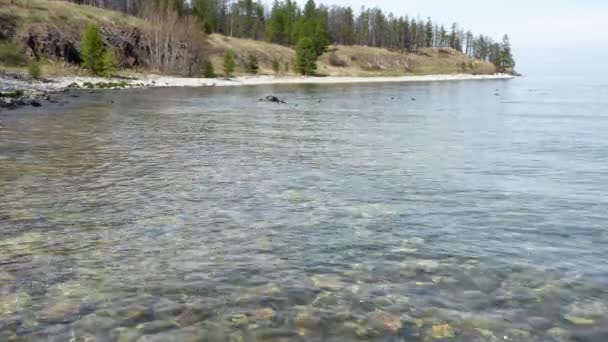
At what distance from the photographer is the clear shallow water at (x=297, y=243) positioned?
24.7 feet

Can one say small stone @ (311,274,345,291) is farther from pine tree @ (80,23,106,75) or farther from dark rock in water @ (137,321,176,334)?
pine tree @ (80,23,106,75)

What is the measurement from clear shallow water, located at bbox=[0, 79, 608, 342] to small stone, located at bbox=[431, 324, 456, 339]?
0.03m

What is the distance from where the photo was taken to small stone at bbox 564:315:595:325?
7.55 meters

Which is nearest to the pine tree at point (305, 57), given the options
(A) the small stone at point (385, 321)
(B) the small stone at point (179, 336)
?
(A) the small stone at point (385, 321)

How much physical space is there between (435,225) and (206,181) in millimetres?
7795

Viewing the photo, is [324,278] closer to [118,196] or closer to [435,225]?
[435,225]

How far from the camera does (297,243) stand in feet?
Result: 36.0

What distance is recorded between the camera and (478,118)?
43.2m

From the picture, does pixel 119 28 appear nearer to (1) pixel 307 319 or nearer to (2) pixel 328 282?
(2) pixel 328 282

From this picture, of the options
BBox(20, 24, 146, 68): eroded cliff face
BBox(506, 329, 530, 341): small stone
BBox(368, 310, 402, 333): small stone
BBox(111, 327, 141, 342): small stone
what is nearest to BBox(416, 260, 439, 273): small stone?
BBox(368, 310, 402, 333): small stone

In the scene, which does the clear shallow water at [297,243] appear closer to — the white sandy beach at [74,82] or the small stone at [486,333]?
the small stone at [486,333]

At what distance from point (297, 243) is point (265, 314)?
3.33m

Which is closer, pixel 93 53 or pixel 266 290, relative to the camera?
pixel 266 290

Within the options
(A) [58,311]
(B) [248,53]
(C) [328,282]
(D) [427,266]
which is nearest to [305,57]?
(B) [248,53]
